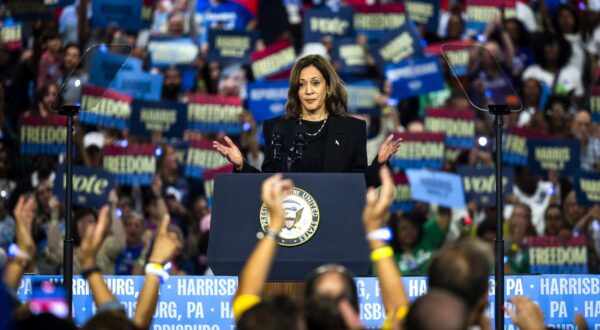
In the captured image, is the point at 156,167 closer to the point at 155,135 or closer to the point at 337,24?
the point at 155,135

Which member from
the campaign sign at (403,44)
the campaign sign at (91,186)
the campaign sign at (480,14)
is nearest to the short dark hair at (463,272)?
the campaign sign at (91,186)

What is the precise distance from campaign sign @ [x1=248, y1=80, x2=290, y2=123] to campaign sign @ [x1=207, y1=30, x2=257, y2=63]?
0.69 metres

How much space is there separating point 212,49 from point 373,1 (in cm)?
180

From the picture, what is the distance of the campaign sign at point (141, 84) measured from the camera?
10.0 metres

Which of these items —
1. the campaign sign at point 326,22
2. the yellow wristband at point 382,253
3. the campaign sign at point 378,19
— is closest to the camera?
the yellow wristband at point 382,253

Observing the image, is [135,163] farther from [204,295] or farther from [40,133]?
[204,295]

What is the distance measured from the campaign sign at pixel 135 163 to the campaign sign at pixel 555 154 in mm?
2821

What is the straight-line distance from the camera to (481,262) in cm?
344

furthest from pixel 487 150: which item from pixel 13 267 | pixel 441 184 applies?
pixel 13 267

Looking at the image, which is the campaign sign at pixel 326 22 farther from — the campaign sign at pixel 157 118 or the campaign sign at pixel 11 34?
the campaign sign at pixel 11 34

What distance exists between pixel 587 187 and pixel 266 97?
259cm

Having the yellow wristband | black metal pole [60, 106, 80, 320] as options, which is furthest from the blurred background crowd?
the yellow wristband

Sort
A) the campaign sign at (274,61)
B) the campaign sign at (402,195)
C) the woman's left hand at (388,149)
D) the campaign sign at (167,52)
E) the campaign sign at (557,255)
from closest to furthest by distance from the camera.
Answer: the woman's left hand at (388,149) → the campaign sign at (557,255) → the campaign sign at (402,195) → the campaign sign at (274,61) → the campaign sign at (167,52)

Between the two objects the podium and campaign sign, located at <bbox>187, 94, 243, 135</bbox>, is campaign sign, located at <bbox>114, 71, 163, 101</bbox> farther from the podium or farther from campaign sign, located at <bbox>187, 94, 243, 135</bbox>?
the podium
